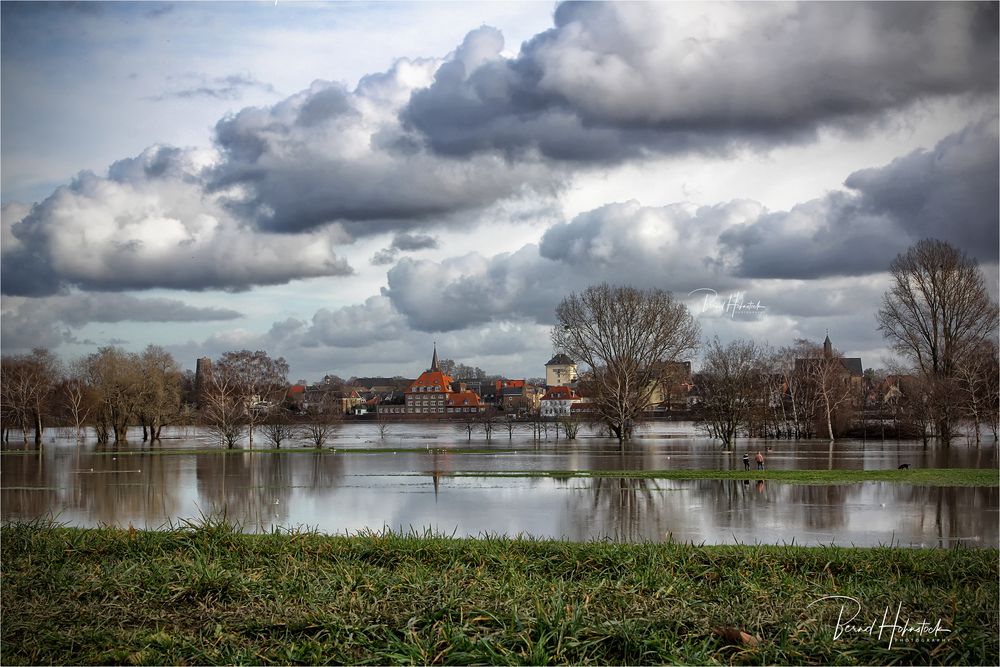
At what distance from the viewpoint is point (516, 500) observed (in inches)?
886

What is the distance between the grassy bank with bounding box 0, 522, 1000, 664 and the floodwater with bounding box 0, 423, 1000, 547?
2250mm

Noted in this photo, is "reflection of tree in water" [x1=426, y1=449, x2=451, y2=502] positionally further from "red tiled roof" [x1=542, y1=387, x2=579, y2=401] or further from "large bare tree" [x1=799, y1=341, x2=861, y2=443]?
"red tiled roof" [x1=542, y1=387, x2=579, y2=401]

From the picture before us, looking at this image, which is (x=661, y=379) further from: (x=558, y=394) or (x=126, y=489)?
(x=558, y=394)

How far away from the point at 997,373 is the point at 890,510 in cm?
4384

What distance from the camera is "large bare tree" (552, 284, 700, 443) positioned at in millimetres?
62438

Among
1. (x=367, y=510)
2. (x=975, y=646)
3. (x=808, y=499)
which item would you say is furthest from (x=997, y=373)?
(x=975, y=646)

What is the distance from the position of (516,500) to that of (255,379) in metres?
44.9

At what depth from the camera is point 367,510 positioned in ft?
66.3

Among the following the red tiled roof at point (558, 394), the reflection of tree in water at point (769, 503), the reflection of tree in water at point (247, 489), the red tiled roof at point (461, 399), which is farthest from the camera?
the red tiled roof at point (461, 399)

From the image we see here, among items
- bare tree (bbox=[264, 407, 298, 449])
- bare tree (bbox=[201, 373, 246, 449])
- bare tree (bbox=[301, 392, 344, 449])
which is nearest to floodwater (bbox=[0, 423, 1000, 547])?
bare tree (bbox=[301, 392, 344, 449])

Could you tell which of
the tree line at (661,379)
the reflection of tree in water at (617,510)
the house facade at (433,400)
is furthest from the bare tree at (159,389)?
the house facade at (433,400)

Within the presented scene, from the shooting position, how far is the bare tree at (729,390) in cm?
5841

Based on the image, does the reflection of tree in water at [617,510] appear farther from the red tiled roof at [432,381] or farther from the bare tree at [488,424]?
the red tiled roof at [432,381]

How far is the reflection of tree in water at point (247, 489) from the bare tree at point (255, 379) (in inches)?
653
